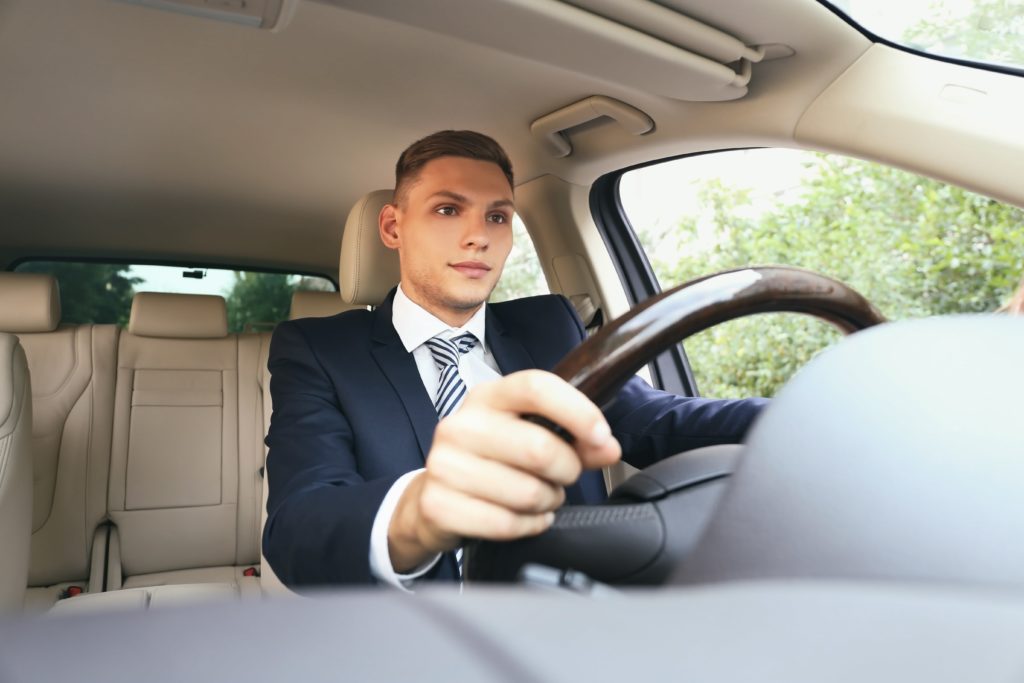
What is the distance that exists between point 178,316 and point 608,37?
2.05m

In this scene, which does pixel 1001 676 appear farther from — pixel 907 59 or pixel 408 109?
pixel 408 109

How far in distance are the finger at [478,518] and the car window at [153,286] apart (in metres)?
2.87

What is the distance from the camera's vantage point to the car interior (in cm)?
42

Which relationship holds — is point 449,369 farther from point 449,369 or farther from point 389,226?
point 389,226

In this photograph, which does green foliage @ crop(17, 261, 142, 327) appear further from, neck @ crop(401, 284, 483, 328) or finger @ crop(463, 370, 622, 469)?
finger @ crop(463, 370, 622, 469)

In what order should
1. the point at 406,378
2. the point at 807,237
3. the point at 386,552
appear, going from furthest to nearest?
the point at 807,237
the point at 406,378
the point at 386,552

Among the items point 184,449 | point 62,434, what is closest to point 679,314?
point 184,449

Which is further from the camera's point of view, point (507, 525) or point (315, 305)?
point (315, 305)

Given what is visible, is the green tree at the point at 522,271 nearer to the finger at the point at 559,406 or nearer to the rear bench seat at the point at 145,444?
the rear bench seat at the point at 145,444

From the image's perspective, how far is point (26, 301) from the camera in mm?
2625

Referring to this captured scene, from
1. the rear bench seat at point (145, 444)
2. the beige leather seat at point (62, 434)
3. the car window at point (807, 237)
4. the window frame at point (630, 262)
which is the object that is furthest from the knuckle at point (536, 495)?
the beige leather seat at point (62, 434)

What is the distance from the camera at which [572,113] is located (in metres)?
2.05

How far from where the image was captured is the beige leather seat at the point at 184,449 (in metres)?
2.65

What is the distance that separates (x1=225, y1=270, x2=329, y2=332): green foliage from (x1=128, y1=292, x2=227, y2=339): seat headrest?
372 mm
